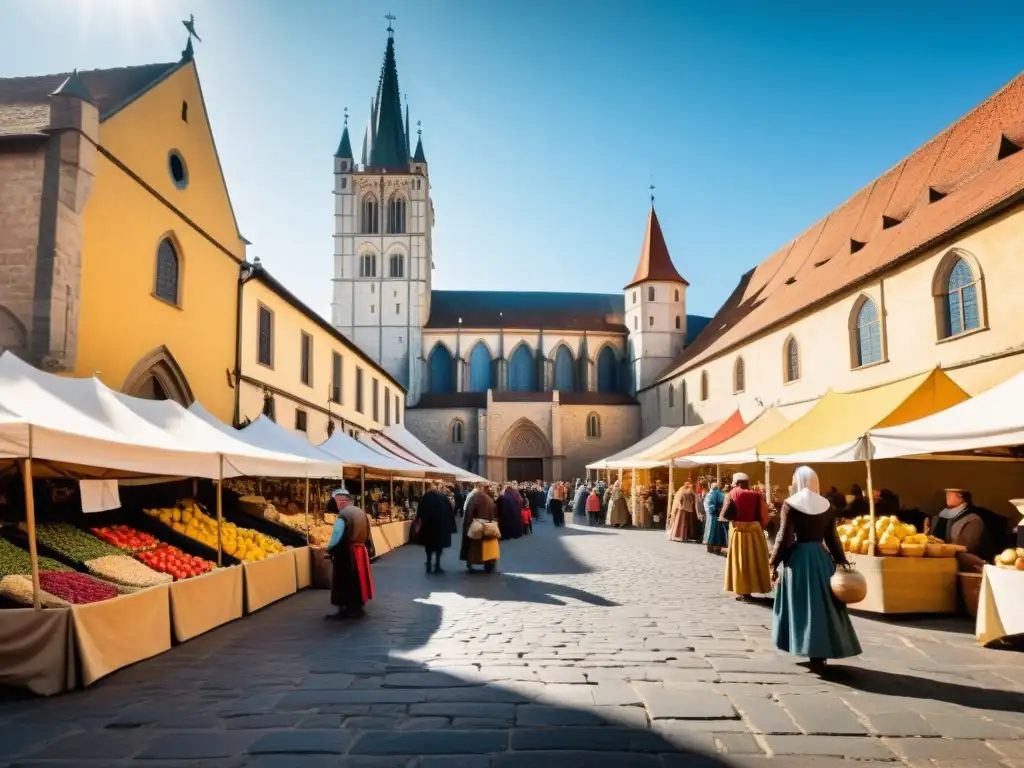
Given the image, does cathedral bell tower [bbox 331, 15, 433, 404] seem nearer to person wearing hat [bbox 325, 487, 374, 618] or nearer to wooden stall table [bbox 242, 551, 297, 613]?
wooden stall table [bbox 242, 551, 297, 613]

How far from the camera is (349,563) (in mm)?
8750

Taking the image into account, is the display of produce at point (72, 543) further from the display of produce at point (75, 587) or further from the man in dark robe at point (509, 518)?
the man in dark robe at point (509, 518)

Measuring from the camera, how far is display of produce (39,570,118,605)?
6.41m

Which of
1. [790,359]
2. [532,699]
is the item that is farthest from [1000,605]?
[790,359]

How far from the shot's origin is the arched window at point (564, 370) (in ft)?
174

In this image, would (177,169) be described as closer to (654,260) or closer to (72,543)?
(72,543)

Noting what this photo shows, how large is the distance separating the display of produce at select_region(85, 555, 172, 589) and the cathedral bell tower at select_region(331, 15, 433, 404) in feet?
138

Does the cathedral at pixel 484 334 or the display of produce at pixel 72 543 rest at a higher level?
the cathedral at pixel 484 334

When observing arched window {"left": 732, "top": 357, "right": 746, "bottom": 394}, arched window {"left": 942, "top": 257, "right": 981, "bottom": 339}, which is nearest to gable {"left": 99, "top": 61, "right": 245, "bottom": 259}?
arched window {"left": 942, "top": 257, "right": 981, "bottom": 339}

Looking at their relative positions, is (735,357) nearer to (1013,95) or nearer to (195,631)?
(1013,95)

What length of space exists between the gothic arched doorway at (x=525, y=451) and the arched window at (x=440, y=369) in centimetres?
632

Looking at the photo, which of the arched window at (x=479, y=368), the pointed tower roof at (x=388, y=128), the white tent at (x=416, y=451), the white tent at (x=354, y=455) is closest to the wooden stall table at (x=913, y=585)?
the white tent at (x=354, y=455)

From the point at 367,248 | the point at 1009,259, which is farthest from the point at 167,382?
the point at 367,248

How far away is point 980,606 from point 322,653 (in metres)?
6.20
